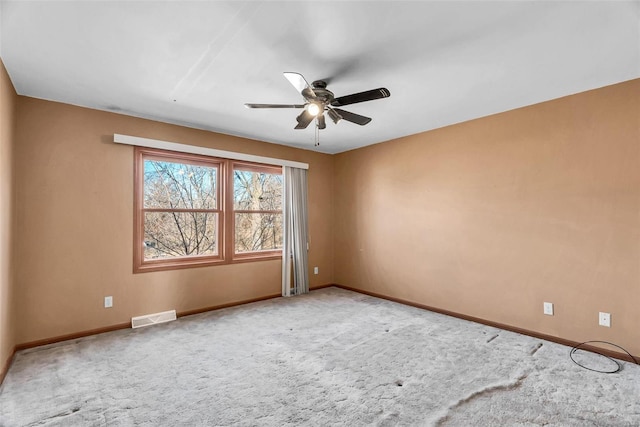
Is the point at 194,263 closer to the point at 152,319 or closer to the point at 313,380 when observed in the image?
the point at 152,319

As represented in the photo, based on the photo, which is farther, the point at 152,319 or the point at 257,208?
the point at 257,208

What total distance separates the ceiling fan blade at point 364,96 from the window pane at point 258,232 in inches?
105

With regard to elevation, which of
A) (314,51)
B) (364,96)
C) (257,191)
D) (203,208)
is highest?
(314,51)

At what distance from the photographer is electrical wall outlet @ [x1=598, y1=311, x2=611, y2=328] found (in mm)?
2795

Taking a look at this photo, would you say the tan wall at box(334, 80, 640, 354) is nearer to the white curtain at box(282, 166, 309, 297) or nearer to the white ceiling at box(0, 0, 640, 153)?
the white ceiling at box(0, 0, 640, 153)

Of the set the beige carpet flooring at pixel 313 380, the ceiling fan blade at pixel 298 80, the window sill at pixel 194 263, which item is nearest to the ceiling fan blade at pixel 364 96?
the ceiling fan blade at pixel 298 80

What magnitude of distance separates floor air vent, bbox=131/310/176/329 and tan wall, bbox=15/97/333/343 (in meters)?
0.06

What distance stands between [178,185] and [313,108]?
2.37 meters

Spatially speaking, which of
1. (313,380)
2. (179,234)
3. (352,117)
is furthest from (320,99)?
(179,234)

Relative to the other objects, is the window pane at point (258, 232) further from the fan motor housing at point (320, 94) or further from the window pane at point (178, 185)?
the fan motor housing at point (320, 94)

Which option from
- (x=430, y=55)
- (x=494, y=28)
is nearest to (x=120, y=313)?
(x=430, y=55)

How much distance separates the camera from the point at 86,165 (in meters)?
3.29

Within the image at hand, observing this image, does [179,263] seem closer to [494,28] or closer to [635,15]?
[494,28]

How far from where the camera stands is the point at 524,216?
333cm
